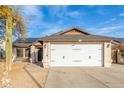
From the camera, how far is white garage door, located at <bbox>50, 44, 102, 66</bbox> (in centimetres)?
1864

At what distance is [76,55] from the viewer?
1880 centimetres

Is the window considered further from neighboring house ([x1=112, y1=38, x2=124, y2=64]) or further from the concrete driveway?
the concrete driveway

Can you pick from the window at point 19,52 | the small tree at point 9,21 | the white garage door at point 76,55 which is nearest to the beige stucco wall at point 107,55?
the white garage door at point 76,55

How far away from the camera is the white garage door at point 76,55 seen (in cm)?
1864

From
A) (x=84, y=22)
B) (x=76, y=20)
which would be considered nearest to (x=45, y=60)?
(x=76, y=20)

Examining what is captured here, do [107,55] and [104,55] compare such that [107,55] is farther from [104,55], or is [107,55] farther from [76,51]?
[76,51]

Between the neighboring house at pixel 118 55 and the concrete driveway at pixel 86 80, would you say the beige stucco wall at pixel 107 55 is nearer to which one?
the concrete driveway at pixel 86 80

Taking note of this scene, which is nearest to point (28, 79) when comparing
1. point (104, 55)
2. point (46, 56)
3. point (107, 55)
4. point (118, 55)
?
point (46, 56)

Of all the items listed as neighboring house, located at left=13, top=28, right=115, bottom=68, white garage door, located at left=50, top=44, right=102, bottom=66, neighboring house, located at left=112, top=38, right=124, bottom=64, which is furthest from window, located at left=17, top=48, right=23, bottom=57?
white garage door, located at left=50, top=44, right=102, bottom=66

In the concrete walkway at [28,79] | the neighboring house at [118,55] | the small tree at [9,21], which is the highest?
the small tree at [9,21]

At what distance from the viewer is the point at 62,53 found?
18781mm

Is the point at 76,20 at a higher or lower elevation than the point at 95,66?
higher

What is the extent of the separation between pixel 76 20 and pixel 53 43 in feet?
40.6
